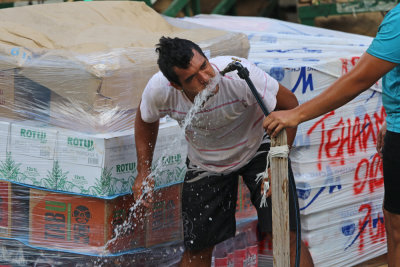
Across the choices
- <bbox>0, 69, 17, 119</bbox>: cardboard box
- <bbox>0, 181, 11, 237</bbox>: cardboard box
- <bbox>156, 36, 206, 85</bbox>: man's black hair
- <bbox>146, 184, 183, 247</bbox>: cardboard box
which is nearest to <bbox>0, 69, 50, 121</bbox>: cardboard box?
<bbox>0, 69, 17, 119</bbox>: cardboard box

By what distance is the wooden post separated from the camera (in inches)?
93.0

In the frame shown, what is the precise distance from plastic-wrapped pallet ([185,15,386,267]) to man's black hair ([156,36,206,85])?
3.51ft

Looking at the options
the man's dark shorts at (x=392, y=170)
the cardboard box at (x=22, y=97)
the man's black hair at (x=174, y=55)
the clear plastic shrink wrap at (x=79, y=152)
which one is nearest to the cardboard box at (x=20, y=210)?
the clear plastic shrink wrap at (x=79, y=152)

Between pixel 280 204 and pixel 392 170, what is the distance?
0.65 m

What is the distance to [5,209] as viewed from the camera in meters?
3.24

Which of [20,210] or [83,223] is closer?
[83,223]

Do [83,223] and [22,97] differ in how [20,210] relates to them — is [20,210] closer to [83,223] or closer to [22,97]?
[83,223]

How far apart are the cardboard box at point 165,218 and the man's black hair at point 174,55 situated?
2.72 ft

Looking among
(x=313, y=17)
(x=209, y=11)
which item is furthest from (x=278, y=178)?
(x=209, y=11)


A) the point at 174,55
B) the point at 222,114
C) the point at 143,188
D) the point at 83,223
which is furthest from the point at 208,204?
the point at 174,55

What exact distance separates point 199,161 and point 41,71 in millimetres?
881

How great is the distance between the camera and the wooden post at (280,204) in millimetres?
2363

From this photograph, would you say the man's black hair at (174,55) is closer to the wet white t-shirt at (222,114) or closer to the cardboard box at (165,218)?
the wet white t-shirt at (222,114)

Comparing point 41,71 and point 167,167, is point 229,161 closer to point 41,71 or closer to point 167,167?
point 167,167
